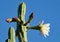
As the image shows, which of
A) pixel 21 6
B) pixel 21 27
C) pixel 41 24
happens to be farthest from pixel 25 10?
pixel 21 27

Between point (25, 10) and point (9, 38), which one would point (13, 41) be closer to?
point (9, 38)

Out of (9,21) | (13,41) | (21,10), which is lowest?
(13,41)

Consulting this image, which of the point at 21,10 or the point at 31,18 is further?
the point at 21,10

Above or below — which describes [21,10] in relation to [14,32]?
above

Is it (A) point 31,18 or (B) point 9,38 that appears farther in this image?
(B) point 9,38

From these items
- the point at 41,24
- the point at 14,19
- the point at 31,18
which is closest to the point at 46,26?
the point at 41,24

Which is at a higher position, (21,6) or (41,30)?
(21,6)

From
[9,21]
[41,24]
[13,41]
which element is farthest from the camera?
[41,24]

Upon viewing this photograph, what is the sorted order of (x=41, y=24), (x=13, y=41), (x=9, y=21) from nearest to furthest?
(x=9, y=21) → (x=13, y=41) → (x=41, y=24)

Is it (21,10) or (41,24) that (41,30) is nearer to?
(41,24)
